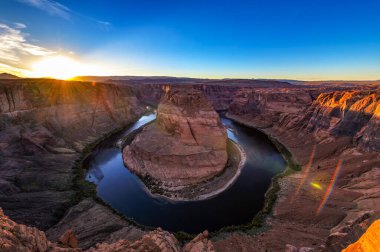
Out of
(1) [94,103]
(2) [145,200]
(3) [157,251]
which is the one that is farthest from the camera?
(1) [94,103]

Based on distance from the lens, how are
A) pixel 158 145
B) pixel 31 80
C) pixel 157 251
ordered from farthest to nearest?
pixel 31 80 → pixel 158 145 → pixel 157 251

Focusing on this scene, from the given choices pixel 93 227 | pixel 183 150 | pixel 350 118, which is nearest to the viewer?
pixel 93 227

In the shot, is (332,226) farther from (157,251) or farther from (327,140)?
(327,140)

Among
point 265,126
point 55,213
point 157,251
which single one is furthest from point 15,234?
point 265,126

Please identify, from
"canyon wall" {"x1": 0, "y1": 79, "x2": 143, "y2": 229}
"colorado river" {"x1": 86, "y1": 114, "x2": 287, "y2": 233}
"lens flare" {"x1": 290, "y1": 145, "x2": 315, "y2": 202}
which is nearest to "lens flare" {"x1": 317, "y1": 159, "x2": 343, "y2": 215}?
"lens flare" {"x1": 290, "y1": 145, "x2": 315, "y2": 202}

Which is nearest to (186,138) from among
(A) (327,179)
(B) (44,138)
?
(A) (327,179)

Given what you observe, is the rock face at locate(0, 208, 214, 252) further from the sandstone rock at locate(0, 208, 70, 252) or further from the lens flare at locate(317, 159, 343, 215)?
the lens flare at locate(317, 159, 343, 215)

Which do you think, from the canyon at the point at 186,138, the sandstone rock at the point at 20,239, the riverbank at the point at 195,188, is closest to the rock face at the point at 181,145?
the riverbank at the point at 195,188

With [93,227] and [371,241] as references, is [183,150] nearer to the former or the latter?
[93,227]
